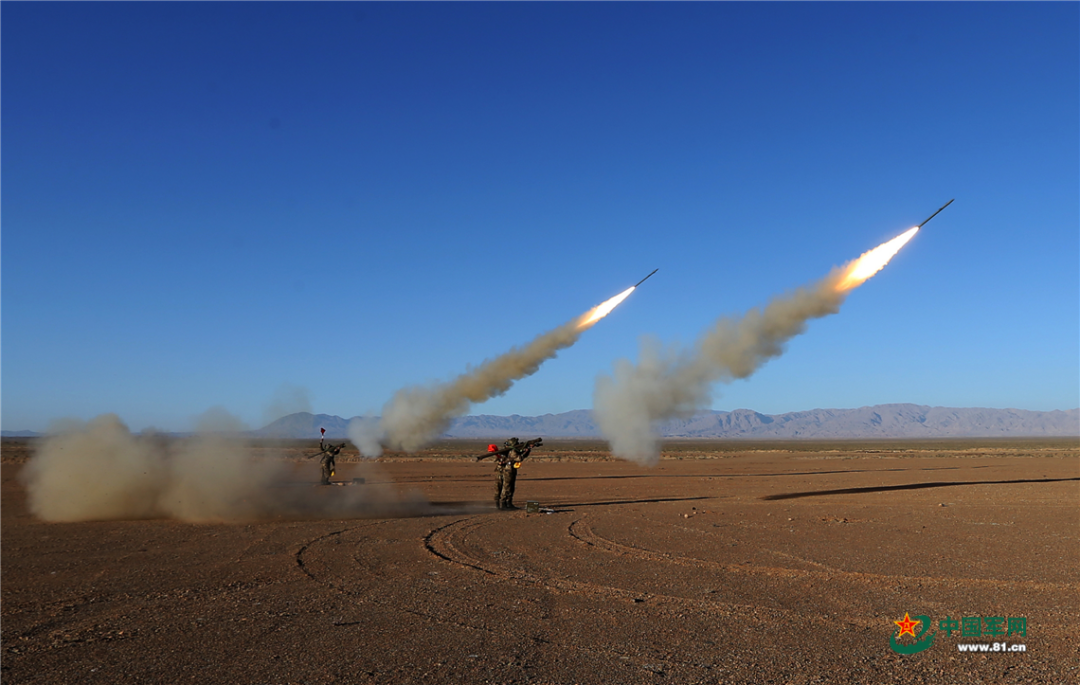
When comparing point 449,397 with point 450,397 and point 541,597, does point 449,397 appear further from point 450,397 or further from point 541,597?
point 541,597

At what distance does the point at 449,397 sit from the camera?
26172 mm

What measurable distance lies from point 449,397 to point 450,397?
4 centimetres

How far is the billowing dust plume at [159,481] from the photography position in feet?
62.3

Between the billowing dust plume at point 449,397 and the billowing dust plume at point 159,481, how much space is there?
15.8ft

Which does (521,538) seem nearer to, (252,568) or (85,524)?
(252,568)

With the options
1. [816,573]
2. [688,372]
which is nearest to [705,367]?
[688,372]

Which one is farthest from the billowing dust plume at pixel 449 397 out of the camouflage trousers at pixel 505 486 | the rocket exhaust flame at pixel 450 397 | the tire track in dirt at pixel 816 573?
the tire track in dirt at pixel 816 573

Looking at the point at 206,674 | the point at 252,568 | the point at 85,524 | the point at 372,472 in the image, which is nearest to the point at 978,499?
the point at 252,568

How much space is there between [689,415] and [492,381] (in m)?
7.58

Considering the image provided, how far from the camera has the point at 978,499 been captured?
2234cm

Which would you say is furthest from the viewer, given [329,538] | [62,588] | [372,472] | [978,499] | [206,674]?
[372,472]

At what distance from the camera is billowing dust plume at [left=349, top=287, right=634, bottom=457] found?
2494 cm

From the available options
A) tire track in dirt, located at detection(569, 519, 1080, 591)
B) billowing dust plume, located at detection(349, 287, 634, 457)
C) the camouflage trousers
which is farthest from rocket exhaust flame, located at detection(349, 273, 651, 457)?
tire track in dirt, located at detection(569, 519, 1080, 591)

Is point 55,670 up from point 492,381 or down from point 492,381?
down
